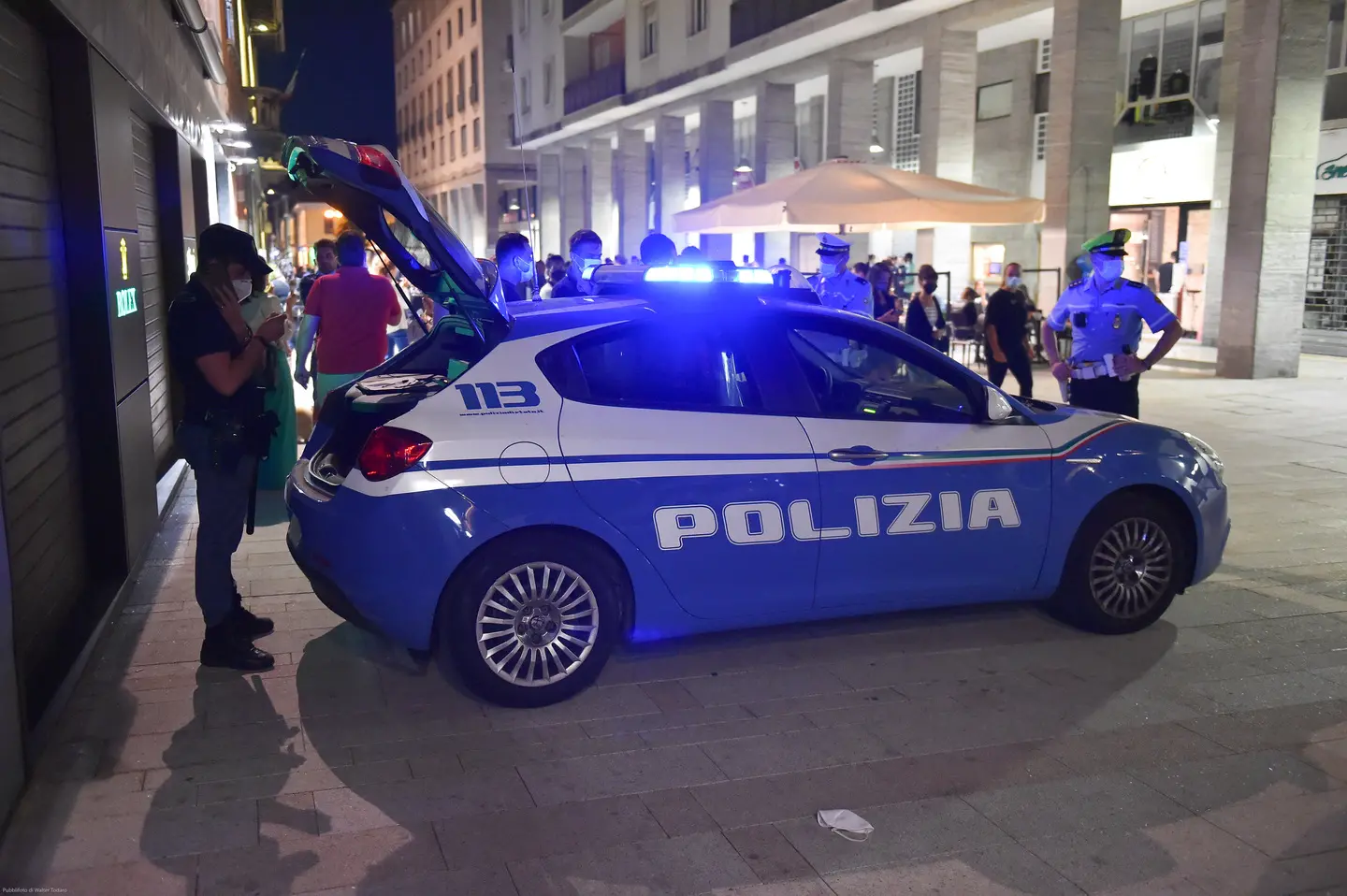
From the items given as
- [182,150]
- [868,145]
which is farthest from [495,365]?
[868,145]

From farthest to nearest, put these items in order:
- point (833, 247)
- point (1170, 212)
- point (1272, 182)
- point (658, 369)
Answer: point (1170, 212) < point (1272, 182) < point (833, 247) < point (658, 369)

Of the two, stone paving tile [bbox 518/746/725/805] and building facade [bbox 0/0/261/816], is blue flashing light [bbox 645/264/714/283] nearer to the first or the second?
stone paving tile [bbox 518/746/725/805]

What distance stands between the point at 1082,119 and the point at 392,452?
1603cm

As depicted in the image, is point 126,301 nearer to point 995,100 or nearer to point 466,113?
point 995,100

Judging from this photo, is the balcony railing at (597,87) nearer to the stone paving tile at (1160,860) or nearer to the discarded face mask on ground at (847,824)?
the discarded face mask on ground at (847,824)

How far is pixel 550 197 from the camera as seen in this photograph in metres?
45.9

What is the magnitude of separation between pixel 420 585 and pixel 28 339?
6.79 feet

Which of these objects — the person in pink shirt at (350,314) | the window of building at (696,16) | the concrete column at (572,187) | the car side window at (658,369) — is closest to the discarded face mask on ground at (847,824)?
the car side window at (658,369)

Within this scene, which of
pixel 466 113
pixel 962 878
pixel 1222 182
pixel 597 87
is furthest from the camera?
pixel 466 113

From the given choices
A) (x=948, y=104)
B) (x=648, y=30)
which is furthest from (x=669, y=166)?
(x=948, y=104)

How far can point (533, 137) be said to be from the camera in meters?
43.8

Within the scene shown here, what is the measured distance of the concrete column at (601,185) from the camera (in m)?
40.2

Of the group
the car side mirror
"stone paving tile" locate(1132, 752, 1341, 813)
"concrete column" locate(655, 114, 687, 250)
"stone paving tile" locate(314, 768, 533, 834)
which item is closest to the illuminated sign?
"stone paving tile" locate(314, 768, 533, 834)

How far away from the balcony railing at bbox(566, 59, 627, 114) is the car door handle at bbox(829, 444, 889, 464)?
30.5 m
